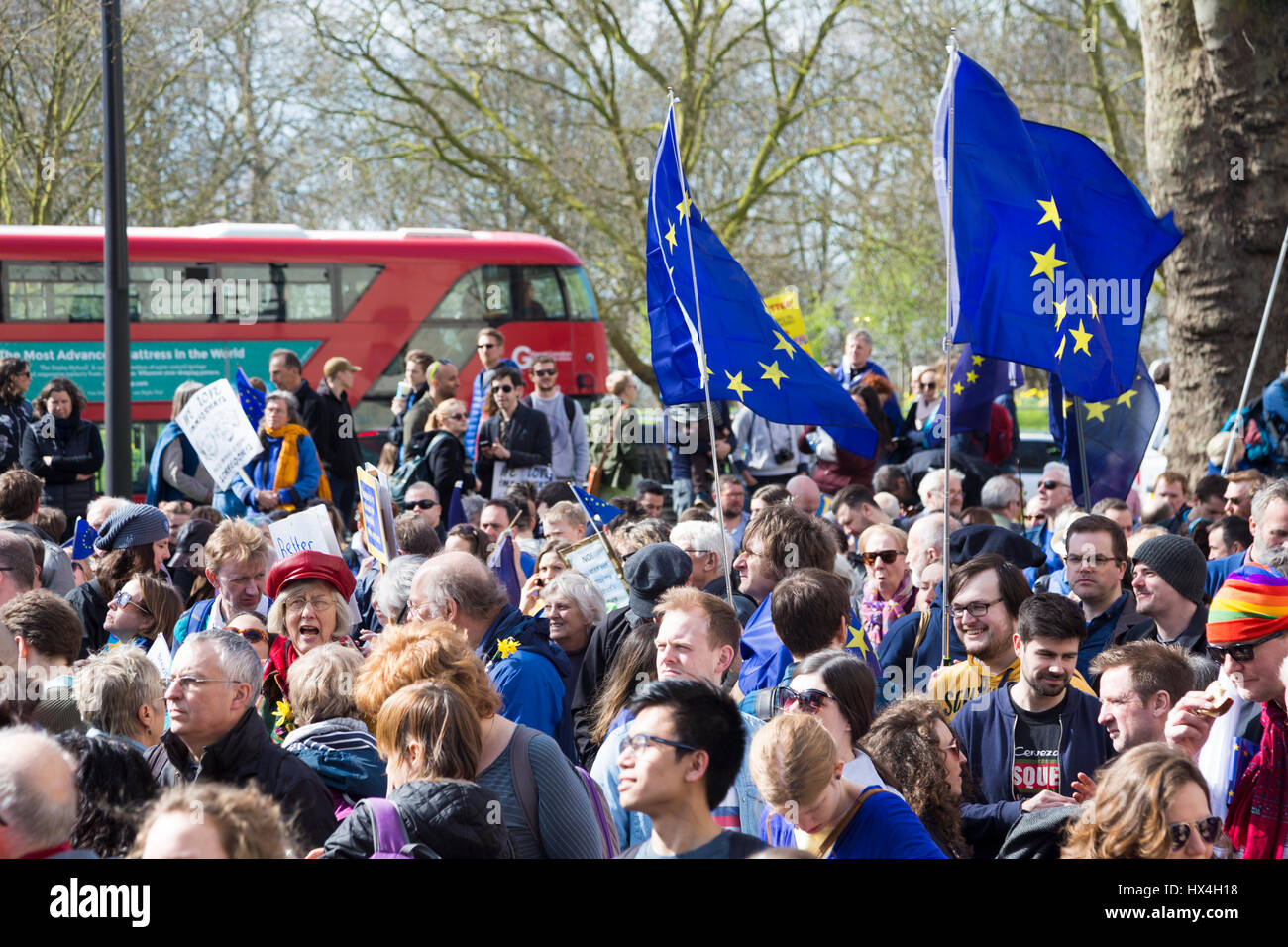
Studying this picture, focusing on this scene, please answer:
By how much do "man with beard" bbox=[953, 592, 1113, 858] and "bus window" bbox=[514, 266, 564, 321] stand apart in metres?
16.3

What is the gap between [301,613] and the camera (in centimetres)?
575

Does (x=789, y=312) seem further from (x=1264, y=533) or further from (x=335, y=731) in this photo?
(x=335, y=731)

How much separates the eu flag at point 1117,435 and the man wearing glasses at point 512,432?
154 inches

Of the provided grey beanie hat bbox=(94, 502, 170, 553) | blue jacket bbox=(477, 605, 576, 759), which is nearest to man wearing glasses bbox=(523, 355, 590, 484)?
grey beanie hat bbox=(94, 502, 170, 553)

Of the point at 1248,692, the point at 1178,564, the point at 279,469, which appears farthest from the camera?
the point at 279,469

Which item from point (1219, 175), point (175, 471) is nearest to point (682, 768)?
point (175, 471)

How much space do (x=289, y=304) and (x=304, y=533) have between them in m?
13.0

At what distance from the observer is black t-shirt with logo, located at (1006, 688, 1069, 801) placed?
4.74 metres

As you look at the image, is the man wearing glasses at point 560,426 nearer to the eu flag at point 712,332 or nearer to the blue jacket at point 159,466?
the blue jacket at point 159,466

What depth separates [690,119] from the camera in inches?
909

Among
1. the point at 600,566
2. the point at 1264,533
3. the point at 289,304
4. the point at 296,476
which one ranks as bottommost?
the point at 600,566

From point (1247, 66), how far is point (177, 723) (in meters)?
10.3

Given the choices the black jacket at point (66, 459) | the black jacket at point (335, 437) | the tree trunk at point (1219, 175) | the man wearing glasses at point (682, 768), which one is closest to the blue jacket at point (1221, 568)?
the man wearing glasses at point (682, 768)
